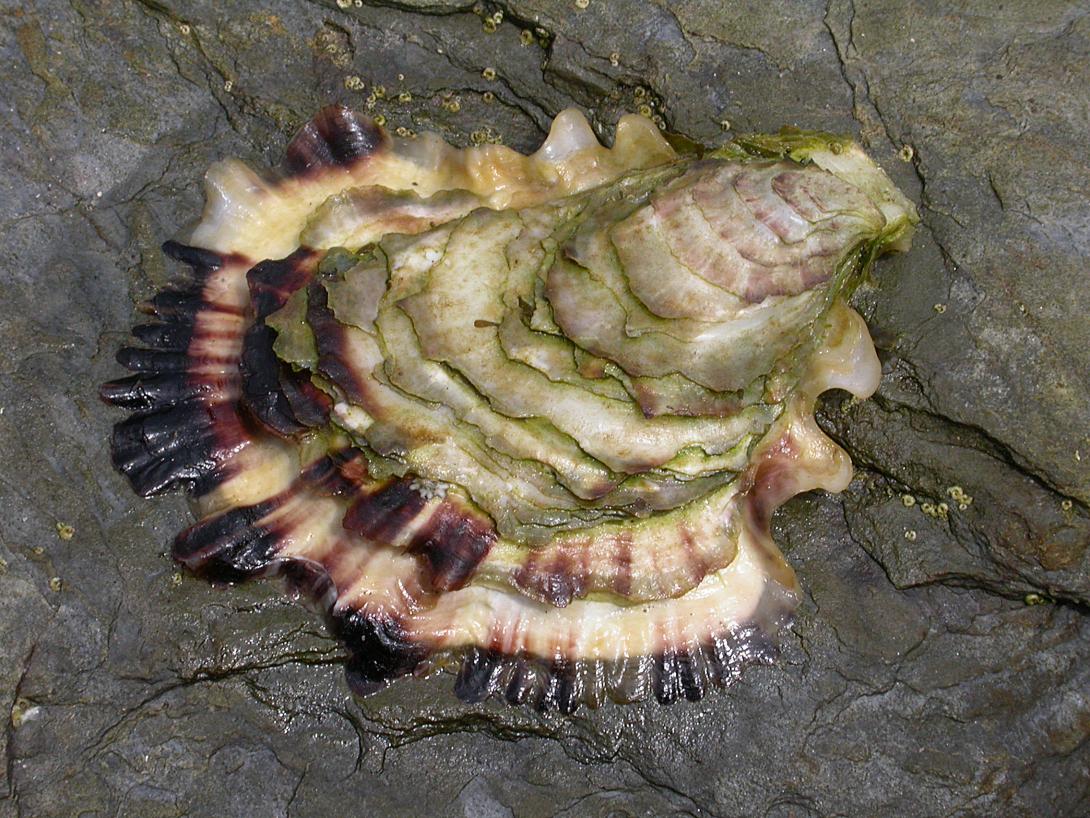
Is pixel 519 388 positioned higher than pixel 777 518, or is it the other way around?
pixel 519 388

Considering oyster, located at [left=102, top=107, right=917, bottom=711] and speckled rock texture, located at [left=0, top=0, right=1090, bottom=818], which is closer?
oyster, located at [left=102, top=107, right=917, bottom=711]

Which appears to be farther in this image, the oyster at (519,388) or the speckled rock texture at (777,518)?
the speckled rock texture at (777,518)

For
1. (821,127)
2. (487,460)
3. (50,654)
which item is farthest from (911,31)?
(50,654)

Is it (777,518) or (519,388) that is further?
(777,518)
